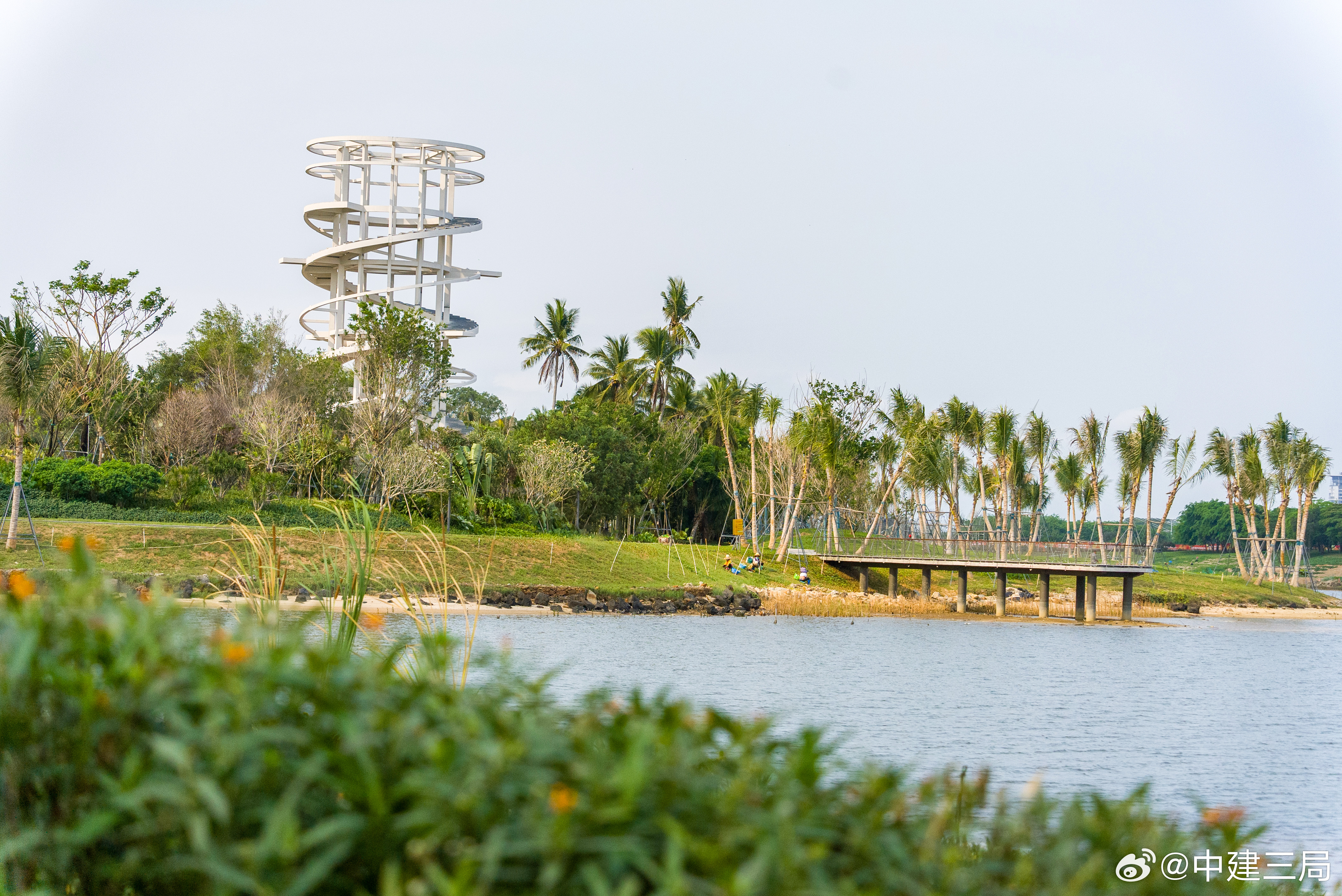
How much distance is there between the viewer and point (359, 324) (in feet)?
126

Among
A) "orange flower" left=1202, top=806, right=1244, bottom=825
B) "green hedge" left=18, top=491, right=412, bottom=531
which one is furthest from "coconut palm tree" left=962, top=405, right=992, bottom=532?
"orange flower" left=1202, top=806, right=1244, bottom=825

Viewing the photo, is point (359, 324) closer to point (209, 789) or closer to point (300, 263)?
point (300, 263)

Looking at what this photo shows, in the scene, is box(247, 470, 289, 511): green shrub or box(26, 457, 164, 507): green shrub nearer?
box(26, 457, 164, 507): green shrub

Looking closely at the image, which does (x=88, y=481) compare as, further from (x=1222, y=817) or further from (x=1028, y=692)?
(x=1222, y=817)

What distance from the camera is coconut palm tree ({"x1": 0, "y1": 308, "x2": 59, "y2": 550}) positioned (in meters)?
26.1

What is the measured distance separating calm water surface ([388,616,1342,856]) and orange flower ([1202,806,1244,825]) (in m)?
0.63

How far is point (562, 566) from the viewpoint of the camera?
3550cm

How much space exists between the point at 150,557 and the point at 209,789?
1088 inches

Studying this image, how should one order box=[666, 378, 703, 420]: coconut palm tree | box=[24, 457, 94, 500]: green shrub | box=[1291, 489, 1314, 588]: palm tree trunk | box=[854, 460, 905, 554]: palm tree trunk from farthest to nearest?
box=[666, 378, 703, 420]: coconut palm tree < box=[1291, 489, 1314, 588]: palm tree trunk < box=[854, 460, 905, 554]: palm tree trunk < box=[24, 457, 94, 500]: green shrub

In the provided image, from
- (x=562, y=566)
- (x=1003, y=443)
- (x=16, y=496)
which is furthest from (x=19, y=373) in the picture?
(x=1003, y=443)

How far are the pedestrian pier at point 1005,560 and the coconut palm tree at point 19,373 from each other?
84.0ft

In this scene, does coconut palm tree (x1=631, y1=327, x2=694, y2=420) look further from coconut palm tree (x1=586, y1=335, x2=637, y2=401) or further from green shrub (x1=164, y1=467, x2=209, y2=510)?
green shrub (x1=164, y1=467, x2=209, y2=510)

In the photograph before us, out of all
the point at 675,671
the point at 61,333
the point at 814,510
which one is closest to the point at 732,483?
the point at 814,510

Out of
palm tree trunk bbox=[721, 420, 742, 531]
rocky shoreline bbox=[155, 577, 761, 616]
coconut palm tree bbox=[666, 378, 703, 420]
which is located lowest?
rocky shoreline bbox=[155, 577, 761, 616]
